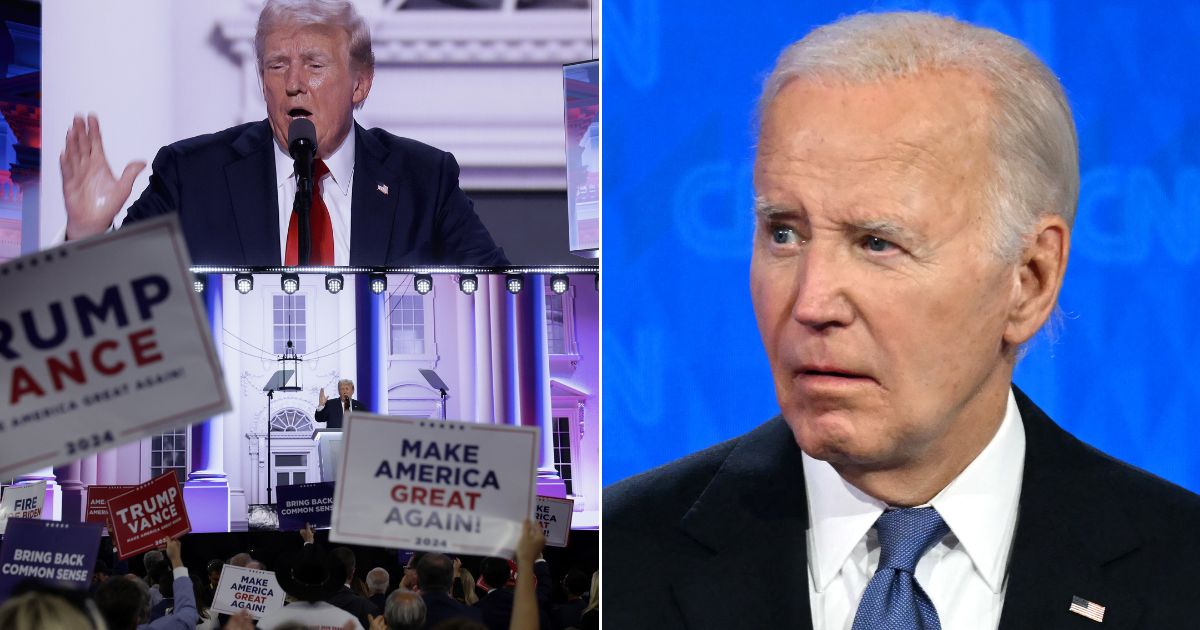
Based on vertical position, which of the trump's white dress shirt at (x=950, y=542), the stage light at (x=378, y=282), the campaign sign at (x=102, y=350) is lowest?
the trump's white dress shirt at (x=950, y=542)

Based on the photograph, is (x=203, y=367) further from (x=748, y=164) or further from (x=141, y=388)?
(x=748, y=164)

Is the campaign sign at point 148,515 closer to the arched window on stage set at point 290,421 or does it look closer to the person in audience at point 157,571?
the person in audience at point 157,571

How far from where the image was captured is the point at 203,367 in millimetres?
2475

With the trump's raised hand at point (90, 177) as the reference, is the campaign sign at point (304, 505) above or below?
below

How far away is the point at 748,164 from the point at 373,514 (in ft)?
4.33

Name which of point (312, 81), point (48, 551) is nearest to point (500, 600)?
Result: point (48, 551)

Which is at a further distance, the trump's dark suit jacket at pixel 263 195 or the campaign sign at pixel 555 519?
the trump's dark suit jacket at pixel 263 195

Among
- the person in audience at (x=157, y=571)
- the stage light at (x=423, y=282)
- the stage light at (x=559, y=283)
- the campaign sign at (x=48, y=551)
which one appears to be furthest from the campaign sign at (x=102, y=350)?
the stage light at (x=423, y=282)

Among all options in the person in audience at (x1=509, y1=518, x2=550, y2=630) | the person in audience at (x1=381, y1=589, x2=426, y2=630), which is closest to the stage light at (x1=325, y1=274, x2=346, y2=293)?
the person in audience at (x1=381, y1=589, x2=426, y2=630)

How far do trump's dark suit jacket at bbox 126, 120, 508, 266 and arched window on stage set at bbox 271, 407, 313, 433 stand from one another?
684cm

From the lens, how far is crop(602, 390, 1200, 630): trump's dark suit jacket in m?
2.35

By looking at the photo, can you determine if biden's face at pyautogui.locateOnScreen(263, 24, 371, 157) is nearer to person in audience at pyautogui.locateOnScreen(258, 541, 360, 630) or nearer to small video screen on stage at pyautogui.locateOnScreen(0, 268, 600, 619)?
small video screen on stage at pyautogui.locateOnScreen(0, 268, 600, 619)

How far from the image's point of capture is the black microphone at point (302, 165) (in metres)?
9.77

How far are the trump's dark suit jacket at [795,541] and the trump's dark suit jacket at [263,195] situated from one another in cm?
864
